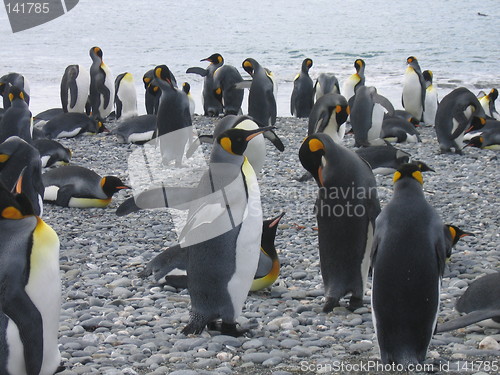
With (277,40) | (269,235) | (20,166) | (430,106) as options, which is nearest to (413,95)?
(430,106)

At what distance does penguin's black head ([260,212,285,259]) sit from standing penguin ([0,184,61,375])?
137 centimetres

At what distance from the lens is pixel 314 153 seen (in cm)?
379

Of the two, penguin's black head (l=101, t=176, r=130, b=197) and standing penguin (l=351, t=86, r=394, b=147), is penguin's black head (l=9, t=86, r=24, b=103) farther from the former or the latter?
standing penguin (l=351, t=86, r=394, b=147)

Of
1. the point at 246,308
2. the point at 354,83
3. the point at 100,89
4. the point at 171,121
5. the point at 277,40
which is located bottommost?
the point at 277,40

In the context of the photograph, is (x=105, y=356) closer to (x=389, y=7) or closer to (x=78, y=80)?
(x=78, y=80)

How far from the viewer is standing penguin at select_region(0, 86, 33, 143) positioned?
6.85m

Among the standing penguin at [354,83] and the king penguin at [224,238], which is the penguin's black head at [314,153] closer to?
the king penguin at [224,238]

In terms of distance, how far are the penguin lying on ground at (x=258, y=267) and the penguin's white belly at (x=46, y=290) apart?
3.38 feet

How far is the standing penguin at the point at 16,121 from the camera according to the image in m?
6.85

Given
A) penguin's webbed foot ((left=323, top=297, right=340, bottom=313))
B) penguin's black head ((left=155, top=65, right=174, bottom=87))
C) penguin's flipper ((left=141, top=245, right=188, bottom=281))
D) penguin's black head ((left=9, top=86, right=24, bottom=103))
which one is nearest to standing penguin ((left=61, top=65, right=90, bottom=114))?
penguin's black head ((left=155, top=65, right=174, bottom=87))

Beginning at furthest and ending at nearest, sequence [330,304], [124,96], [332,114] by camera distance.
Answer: [124,96] → [332,114] → [330,304]

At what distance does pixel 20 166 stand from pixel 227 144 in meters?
1.94

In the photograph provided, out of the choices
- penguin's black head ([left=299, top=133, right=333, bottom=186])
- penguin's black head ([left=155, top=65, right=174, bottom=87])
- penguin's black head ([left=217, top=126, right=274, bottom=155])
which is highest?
penguin's black head ([left=217, top=126, right=274, bottom=155])

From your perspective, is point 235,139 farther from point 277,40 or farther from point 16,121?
point 277,40
